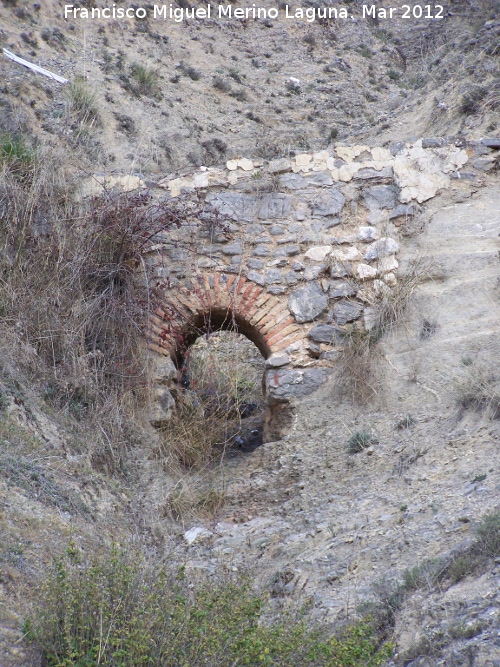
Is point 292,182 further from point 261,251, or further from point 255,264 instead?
point 255,264

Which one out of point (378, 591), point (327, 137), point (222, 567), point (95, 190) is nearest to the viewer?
point (378, 591)

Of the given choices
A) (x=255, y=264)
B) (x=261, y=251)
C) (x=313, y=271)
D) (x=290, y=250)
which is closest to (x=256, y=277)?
(x=255, y=264)

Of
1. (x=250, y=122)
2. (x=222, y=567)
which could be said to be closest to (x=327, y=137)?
(x=250, y=122)

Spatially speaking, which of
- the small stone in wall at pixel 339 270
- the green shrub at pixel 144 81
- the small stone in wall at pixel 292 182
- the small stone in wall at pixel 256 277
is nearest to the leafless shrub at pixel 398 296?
the small stone in wall at pixel 339 270

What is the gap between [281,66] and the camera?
13312 millimetres

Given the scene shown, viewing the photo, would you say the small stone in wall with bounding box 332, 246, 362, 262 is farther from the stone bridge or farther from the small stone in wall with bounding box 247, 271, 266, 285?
the small stone in wall with bounding box 247, 271, 266, 285

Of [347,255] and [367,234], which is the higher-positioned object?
[367,234]

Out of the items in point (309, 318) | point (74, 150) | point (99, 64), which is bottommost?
point (309, 318)

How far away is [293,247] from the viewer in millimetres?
6520

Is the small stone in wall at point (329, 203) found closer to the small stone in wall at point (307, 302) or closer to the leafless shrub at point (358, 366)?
the small stone in wall at point (307, 302)

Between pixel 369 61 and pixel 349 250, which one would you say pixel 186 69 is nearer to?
pixel 369 61

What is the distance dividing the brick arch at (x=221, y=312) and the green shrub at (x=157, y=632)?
3011 millimetres

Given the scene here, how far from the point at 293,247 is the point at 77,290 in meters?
1.81

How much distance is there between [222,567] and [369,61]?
11676 mm
